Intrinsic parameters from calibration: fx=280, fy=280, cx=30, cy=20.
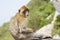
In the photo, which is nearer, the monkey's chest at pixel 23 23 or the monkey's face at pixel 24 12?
the monkey's chest at pixel 23 23

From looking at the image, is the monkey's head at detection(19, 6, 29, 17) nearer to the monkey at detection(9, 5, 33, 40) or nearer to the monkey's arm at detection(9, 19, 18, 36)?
the monkey at detection(9, 5, 33, 40)

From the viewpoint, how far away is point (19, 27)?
191 inches

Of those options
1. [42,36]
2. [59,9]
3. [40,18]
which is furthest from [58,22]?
[42,36]

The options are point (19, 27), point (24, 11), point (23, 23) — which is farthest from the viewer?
point (24, 11)

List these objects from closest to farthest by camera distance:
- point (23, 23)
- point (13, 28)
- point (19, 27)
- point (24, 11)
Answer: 1. point (13, 28)
2. point (19, 27)
3. point (23, 23)
4. point (24, 11)

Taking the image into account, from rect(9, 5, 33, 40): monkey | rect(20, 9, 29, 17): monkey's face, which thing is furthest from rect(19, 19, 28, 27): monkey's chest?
rect(20, 9, 29, 17): monkey's face

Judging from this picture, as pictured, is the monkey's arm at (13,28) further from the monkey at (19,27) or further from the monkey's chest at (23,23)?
the monkey's chest at (23,23)

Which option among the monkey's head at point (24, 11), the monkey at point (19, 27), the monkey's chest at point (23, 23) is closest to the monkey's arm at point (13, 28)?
the monkey at point (19, 27)

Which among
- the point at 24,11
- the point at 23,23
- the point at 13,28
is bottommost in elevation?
the point at 13,28

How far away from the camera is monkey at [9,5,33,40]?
15.5 feet

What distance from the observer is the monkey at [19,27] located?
471 cm

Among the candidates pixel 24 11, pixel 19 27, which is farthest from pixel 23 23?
pixel 24 11

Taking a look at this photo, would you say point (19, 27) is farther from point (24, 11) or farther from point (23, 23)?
point (24, 11)

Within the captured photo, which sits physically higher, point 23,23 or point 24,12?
point 24,12
